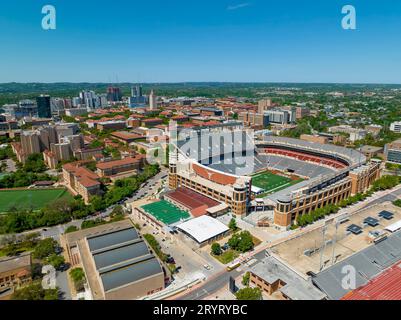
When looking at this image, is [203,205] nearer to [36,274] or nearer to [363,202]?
[36,274]

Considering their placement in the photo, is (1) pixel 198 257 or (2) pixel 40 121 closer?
(1) pixel 198 257

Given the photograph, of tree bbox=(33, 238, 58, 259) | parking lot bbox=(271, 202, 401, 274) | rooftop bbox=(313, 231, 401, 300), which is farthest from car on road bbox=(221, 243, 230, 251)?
tree bbox=(33, 238, 58, 259)

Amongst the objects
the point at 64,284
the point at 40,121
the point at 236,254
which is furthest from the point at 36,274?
the point at 40,121

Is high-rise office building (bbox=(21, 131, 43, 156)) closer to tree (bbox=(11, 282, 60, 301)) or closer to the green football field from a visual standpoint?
tree (bbox=(11, 282, 60, 301))

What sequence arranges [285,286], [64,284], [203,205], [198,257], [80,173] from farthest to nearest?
A: [80,173] → [203,205] → [198,257] → [64,284] → [285,286]

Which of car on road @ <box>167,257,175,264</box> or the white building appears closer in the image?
car on road @ <box>167,257,175,264</box>
